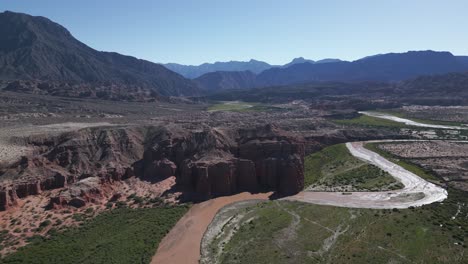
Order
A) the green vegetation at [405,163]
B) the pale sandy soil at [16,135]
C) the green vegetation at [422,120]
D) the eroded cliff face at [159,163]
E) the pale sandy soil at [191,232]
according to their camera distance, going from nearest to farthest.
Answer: the pale sandy soil at [191,232], the eroded cliff face at [159,163], the pale sandy soil at [16,135], the green vegetation at [405,163], the green vegetation at [422,120]

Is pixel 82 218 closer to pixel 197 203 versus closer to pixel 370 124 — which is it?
pixel 197 203

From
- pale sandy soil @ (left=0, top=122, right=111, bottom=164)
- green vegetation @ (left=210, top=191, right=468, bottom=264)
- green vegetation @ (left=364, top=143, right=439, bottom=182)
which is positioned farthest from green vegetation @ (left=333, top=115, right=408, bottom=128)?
pale sandy soil @ (left=0, top=122, right=111, bottom=164)

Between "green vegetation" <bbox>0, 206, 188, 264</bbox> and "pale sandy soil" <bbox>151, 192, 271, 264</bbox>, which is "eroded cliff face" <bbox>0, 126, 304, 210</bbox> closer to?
"pale sandy soil" <bbox>151, 192, 271, 264</bbox>

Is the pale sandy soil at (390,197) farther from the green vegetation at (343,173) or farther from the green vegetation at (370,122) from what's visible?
the green vegetation at (370,122)

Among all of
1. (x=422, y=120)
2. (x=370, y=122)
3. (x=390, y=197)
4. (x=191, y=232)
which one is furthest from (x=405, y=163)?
(x=422, y=120)

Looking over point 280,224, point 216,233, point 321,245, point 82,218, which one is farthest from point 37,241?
point 321,245

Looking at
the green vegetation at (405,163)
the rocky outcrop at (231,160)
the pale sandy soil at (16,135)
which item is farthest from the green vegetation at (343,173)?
the pale sandy soil at (16,135)
